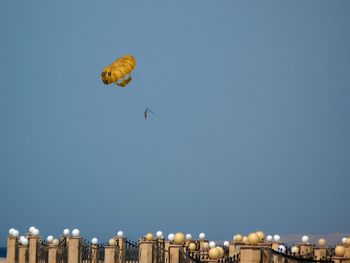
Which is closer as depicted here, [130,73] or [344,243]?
[344,243]

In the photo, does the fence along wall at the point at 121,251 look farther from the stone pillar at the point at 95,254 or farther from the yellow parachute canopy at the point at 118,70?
the yellow parachute canopy at the point at 118,70

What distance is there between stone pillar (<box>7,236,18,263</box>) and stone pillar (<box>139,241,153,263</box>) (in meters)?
8.55

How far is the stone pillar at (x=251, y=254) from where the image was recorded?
24444 mm

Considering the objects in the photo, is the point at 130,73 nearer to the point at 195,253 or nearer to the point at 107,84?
the point at 107,84

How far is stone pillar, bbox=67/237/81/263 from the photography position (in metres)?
37.6

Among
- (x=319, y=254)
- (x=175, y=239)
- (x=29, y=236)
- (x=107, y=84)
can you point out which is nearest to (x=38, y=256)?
(x=29, y=236)

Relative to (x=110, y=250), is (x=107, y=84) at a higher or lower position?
higher

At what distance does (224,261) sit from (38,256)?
15686 millimetres

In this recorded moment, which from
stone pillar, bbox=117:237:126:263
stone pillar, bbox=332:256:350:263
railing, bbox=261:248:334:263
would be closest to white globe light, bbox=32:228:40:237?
stone pillar, bbox=117:237:126:263

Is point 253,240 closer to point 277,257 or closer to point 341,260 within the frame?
point 277,257

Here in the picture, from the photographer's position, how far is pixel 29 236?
133ft

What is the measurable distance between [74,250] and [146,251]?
14.9 feet

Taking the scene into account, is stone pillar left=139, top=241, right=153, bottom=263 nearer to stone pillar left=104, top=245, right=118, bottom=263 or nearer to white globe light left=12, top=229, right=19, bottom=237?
stone pillar left=104, top=245, right=118, bottom=263

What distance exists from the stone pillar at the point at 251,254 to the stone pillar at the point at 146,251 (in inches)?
399
